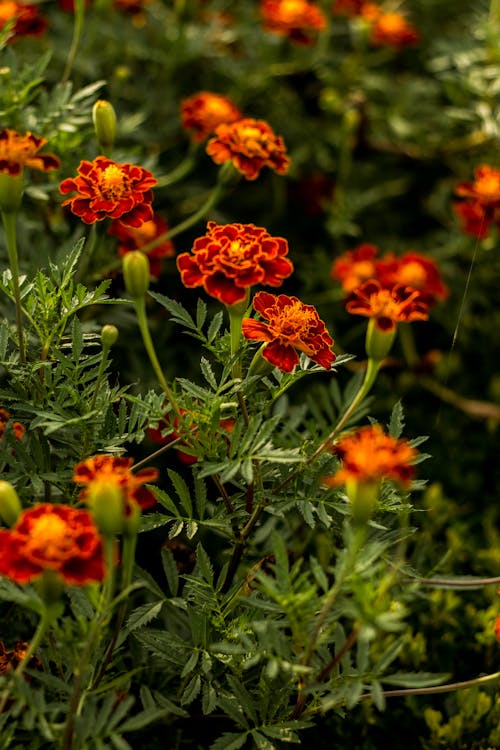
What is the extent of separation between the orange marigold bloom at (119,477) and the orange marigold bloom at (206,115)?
3.24 feet

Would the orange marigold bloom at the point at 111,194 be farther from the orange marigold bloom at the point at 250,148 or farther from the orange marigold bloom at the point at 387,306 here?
the orange marigold bloom at the point at 387,306

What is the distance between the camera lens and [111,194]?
4.00 feet

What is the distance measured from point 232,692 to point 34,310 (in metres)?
0.56

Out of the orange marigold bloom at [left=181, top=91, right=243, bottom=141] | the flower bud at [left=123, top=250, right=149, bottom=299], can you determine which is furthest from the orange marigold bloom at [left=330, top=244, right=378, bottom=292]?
the flower bud at [left=123, top=250, right=149, bottom=299]

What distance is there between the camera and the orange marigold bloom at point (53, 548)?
2.79 feet

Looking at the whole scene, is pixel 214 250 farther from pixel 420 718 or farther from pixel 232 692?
pixel 420 718

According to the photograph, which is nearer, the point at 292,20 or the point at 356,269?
the point at 356,269

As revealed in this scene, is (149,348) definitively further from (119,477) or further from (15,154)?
(15,154)

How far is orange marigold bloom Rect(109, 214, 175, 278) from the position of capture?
5.38 ft

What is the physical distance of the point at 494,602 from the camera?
5.62 feet

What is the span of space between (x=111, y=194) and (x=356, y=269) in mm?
862

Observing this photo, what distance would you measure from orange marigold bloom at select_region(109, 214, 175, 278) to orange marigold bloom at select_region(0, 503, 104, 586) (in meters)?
0.78

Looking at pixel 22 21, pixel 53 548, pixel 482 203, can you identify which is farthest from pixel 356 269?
pixel 53 548

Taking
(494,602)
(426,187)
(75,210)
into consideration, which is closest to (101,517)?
(75,210)
